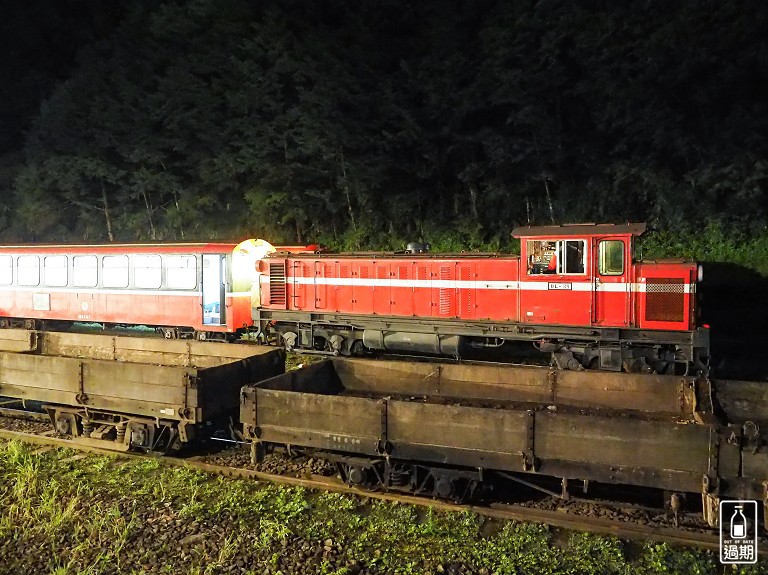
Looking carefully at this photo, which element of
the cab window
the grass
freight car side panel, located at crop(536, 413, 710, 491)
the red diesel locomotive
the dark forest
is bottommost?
the grass

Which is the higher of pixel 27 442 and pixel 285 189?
pixel 285 189

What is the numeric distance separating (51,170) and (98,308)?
1938cm

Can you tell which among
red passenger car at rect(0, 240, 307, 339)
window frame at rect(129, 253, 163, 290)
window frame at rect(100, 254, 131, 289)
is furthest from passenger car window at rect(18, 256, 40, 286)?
window frame at rect(129, 253, 163, 290)

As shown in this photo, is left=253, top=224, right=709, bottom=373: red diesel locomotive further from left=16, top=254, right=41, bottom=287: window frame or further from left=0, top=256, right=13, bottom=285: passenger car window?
left=0, top=256, right=13, bottom=285: passenger car window

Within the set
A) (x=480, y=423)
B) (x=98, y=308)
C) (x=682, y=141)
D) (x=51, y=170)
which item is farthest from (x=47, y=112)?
(x=480, y=423)

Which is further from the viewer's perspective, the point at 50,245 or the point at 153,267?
the point at 50,245

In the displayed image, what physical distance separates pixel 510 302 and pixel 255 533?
8.38 metres

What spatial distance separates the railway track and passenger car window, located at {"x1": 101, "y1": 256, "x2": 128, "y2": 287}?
9488 mm

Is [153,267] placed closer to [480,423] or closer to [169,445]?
[169,445]

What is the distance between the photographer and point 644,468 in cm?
652

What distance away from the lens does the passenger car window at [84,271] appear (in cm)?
1875

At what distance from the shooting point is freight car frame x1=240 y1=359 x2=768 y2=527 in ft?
20.8

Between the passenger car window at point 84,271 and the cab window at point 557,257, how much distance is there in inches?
519

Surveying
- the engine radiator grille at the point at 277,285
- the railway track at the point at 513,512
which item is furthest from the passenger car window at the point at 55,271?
the railway track at the point at 513,512
